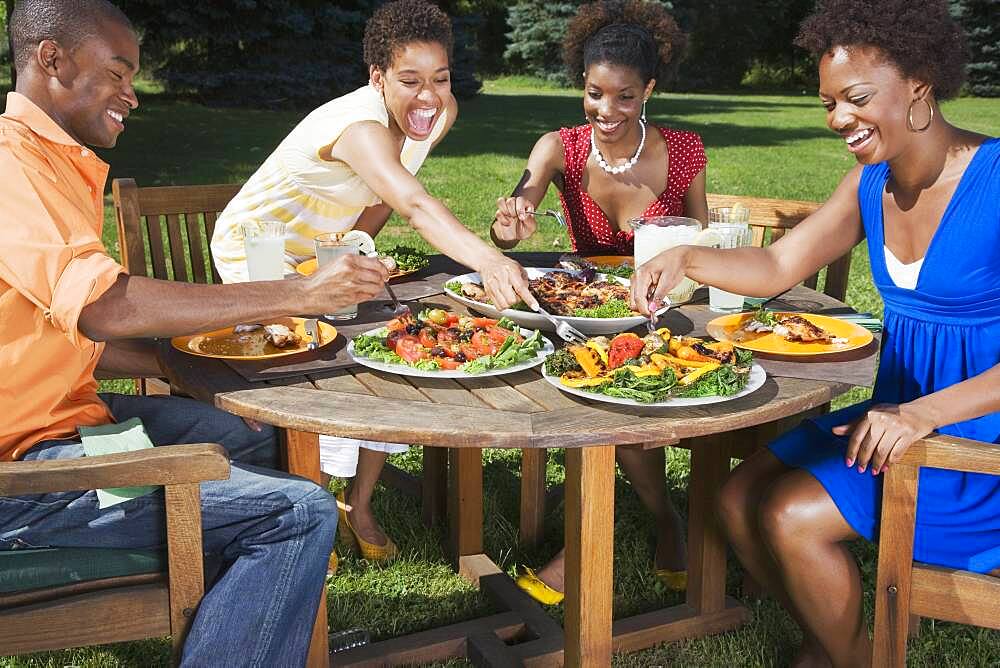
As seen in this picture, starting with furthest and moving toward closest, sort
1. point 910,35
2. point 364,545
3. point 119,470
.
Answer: point 364,545
point 910,35
point 119,470

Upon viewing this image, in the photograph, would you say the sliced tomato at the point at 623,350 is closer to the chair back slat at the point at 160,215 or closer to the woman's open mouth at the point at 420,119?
the woman's open mouth at the point at 420,119

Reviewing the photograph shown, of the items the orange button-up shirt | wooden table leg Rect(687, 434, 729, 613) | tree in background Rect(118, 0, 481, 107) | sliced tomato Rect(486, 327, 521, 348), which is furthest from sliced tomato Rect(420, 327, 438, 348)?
tree in background Rect(118, 0, 481, 107)

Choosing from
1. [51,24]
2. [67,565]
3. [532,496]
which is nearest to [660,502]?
[532,496]

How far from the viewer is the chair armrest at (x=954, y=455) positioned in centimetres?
197

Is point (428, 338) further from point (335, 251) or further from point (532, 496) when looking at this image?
point (532, 496)

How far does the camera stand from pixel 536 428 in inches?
77.9

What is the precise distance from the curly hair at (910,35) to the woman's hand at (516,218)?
113 centimetres

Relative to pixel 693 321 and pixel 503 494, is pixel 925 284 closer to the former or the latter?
pixel 693 321

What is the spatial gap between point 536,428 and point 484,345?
398 millimetres

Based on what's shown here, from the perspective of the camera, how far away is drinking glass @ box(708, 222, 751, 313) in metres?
2.88

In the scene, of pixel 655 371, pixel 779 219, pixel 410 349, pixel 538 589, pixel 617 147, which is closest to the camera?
pixel 655 371

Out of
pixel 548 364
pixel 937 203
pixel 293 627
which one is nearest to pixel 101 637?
pixel 293 627

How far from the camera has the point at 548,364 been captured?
2234 millimetres

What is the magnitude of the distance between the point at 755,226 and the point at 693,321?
110 cm
